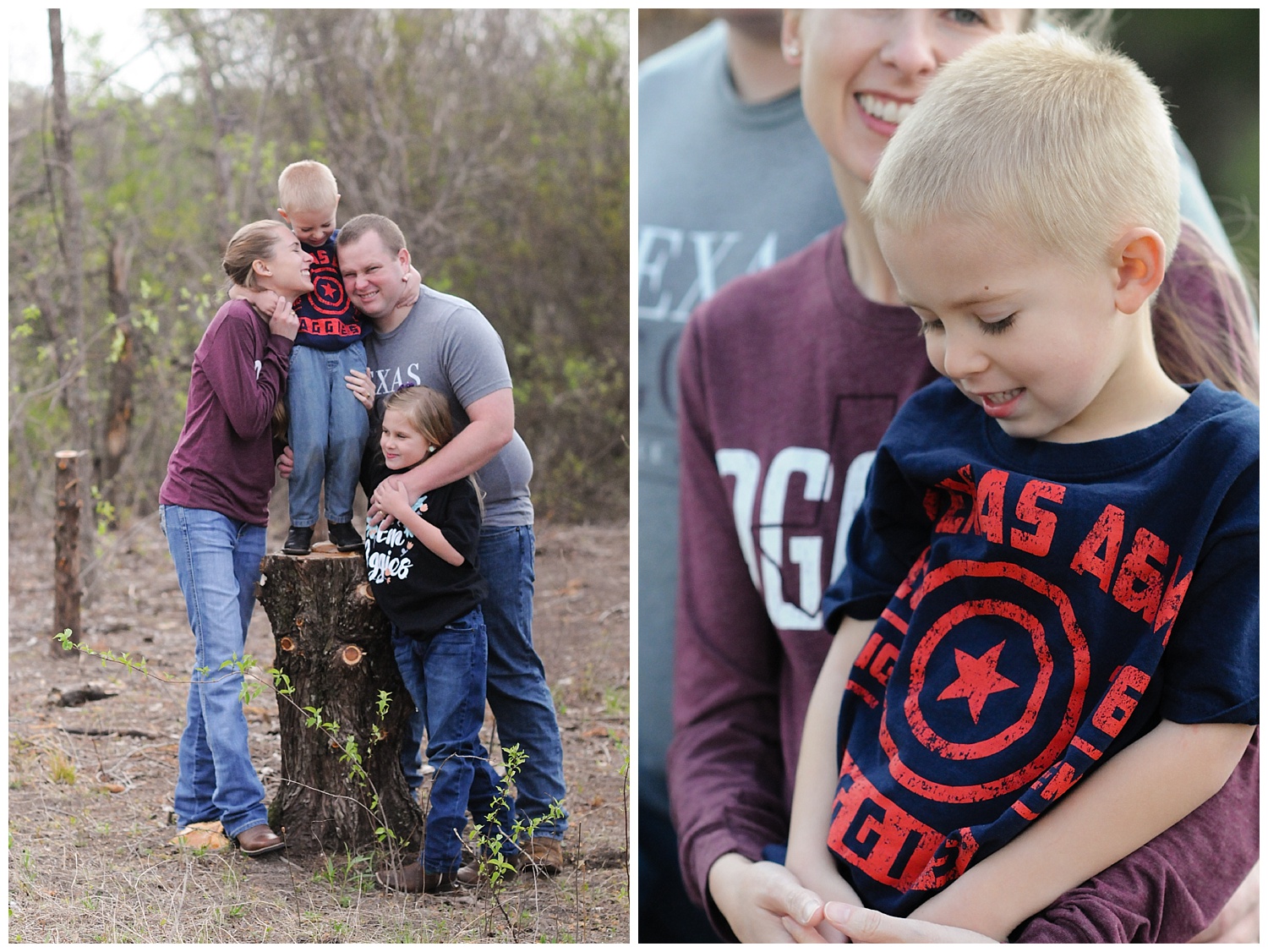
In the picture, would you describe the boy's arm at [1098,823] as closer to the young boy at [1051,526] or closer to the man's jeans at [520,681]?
the young boy at [1051,526]

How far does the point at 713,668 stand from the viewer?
2.61 m

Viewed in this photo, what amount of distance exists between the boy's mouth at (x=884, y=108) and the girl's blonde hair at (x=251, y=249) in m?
1.27

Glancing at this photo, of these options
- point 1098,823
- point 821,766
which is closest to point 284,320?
point 821,766

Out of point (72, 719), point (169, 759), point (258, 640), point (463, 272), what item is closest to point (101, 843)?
point (169, 759)

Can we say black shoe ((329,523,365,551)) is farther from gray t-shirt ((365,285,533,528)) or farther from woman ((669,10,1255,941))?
woman ((669,10,1255,941))

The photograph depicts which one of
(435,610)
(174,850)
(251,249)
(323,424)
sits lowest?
(174,850)

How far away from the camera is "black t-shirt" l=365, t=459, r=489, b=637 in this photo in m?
2.44

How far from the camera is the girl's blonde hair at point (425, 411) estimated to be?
2.42m

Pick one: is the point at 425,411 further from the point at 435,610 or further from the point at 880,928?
the point at 880,928

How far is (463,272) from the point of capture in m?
5.17

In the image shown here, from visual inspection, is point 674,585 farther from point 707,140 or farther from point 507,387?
point 707,140

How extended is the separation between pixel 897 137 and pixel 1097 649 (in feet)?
3.05

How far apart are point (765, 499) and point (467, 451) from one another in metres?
0.68

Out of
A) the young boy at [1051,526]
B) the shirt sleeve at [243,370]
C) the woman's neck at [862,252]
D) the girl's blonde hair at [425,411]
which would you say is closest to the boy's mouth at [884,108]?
the woman's neck at [862,252]
